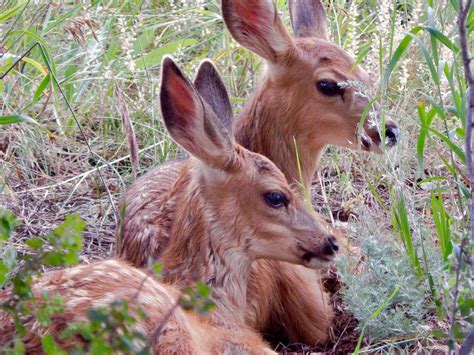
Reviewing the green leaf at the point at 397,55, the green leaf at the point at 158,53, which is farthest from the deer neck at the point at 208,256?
the green leaf at the point at 158,53

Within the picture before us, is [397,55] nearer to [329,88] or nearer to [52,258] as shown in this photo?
[329,88]

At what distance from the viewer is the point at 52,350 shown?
9.87ft

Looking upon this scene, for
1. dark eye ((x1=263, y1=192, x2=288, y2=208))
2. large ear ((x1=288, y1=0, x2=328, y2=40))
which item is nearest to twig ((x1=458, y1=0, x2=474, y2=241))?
dark eye ((x1=263, y1=192, x2=288, y2=208))

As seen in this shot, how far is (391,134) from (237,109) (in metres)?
1.60

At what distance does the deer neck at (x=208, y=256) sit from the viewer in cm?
512

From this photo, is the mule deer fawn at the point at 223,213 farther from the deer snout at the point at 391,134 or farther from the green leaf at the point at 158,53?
the green leaf at the point at 158,53

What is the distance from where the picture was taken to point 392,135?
592cm

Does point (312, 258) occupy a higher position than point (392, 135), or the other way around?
point (392, 135)

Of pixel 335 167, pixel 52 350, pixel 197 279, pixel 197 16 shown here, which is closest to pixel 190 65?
pixel 197 16

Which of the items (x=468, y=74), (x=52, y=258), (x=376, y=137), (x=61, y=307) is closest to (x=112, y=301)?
(x=61, y=307)

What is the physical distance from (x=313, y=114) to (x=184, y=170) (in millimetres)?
1124

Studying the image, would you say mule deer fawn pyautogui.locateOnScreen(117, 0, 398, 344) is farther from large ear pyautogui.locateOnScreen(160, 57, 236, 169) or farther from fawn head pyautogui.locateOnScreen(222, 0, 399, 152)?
large ear pyautogui.locateOnScreen(160, 57, 236, 169)

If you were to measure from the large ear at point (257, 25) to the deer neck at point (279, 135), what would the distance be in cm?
24

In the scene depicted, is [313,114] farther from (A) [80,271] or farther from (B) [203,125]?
(A) [80,271]
